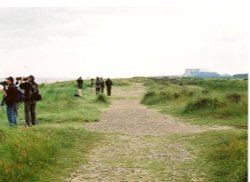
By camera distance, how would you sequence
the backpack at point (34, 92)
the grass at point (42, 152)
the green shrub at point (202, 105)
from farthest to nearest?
the green shrub at point (202, 105), the backpack at point (34, 92), the grass at point (42, 152)

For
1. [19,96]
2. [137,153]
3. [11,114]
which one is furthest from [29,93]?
[137,153]

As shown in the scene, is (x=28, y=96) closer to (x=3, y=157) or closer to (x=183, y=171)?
(x=3, y=157)

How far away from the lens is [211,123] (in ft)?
63.3

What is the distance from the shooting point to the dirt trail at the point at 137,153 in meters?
10.2

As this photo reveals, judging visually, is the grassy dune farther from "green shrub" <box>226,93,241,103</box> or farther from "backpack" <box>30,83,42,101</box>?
"backpack" <box>30,83,42,101</box>

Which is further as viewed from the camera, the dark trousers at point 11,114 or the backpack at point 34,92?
the backpack at point 34,92

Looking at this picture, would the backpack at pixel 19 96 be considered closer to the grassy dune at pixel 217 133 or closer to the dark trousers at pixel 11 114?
the dark trousers at pixel 11 114

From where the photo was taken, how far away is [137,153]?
41.4 ft

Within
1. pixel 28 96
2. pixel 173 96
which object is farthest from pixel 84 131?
pixel 173 96

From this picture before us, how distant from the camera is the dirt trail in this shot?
10242 mm

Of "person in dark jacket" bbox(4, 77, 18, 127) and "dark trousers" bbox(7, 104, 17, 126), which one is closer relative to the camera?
"person in dark jacket" bbox(4, 77, 18, 127)

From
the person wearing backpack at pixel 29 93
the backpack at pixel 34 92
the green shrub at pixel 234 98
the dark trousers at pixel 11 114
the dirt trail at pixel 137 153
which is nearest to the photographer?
the dirt trail at pixel 137 153

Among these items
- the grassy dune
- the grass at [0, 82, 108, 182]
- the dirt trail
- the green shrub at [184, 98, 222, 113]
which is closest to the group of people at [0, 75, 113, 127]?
the grass at [0, 82, 108, 182]

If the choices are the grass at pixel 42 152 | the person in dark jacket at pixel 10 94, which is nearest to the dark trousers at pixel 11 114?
the person in dark jacket at pixel 10 94
